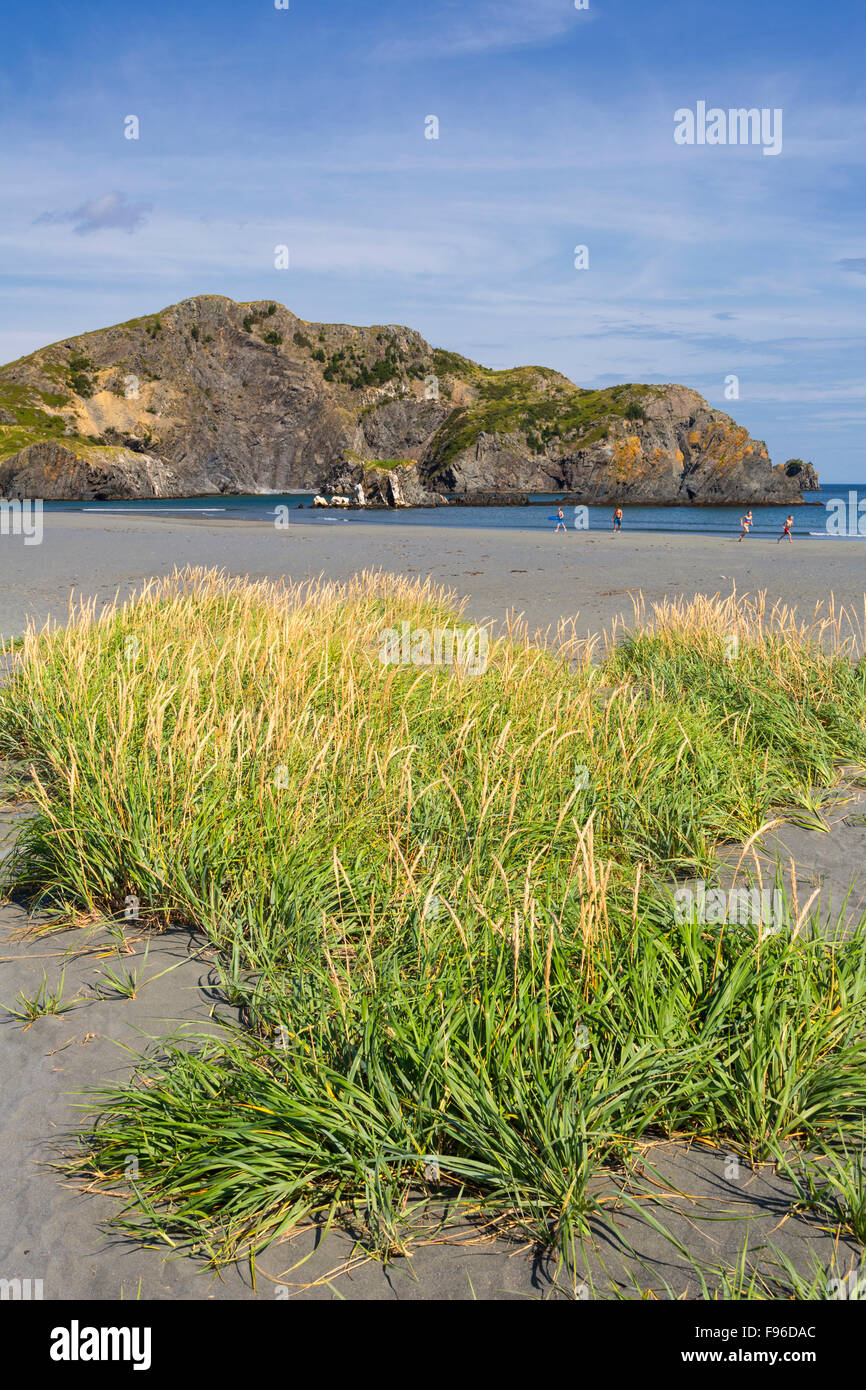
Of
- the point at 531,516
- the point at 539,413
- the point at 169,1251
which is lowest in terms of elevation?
the point at 169,1251

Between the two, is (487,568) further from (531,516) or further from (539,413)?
(539,413)

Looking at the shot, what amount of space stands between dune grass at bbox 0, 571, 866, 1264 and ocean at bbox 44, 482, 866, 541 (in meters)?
44.4

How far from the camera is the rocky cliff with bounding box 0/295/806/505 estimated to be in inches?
4638

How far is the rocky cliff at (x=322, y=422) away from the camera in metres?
118

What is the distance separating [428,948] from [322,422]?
571ft

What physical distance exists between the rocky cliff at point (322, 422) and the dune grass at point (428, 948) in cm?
9543

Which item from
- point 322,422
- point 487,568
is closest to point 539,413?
point 322,422

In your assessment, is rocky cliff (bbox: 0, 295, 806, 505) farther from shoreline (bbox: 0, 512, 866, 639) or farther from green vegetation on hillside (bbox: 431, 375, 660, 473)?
shoreline (bbox: 0, 512, 866, 639)

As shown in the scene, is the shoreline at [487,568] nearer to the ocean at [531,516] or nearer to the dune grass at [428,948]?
the dune grass at [428,948]

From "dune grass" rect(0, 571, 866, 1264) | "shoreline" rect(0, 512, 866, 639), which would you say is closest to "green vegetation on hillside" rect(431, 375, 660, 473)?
"shoreline" rect(0, 512, 866, 639)

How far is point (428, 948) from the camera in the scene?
3.33 m

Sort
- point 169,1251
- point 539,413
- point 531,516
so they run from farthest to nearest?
point 539,413 → point 531,516 → point 169,1251

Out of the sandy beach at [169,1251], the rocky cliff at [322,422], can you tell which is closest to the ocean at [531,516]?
the rocky cliff at [322,422]
